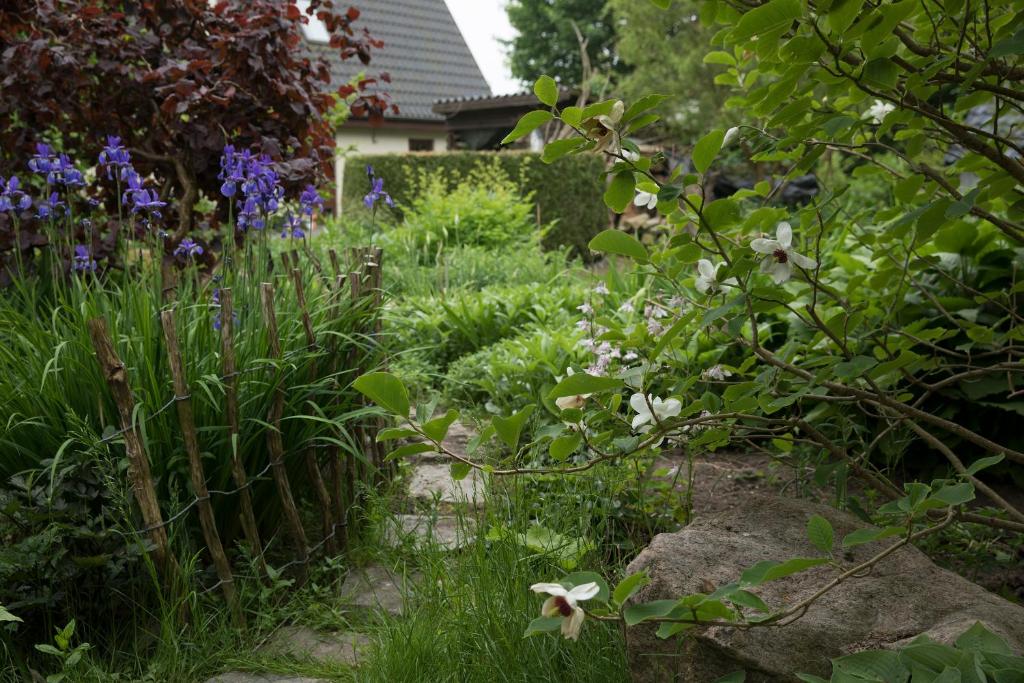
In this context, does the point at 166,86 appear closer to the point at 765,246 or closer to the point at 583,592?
the point at 765,246

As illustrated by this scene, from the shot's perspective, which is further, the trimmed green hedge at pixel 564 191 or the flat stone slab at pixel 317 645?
the trimmed green hedge at pixel 564 191

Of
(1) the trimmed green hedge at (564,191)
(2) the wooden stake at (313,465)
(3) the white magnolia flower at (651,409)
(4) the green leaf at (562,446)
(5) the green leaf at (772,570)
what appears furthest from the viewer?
(1) the trimmed green hedge at (564,191)

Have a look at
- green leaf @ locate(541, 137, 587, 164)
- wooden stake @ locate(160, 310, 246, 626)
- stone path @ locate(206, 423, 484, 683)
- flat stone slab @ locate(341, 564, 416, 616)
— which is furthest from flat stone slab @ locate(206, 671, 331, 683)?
green leaf @ locate(541, 137, 587, 164)

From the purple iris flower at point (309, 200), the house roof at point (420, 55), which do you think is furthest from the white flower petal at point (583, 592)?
the house roof at point (420, 55)

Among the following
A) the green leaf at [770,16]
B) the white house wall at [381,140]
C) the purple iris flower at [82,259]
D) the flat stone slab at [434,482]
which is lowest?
the flat stone slab at [434,482]

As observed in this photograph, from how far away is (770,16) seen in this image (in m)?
1.40

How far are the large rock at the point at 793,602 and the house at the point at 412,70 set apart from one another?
17.8m

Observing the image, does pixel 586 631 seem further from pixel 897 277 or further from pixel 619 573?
pixel 897 277

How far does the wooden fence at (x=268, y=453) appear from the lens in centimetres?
234

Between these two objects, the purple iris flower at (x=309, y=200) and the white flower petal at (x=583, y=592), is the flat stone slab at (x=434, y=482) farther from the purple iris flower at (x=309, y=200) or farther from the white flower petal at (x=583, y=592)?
the white flower petal at (x=583, y=592)

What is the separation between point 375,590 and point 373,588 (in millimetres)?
104

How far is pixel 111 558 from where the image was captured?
2.38 m

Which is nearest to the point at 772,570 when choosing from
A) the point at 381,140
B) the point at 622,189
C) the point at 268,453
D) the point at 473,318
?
the point at 622,189

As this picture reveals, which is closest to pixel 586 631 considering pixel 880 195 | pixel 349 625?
pixel 349 625
